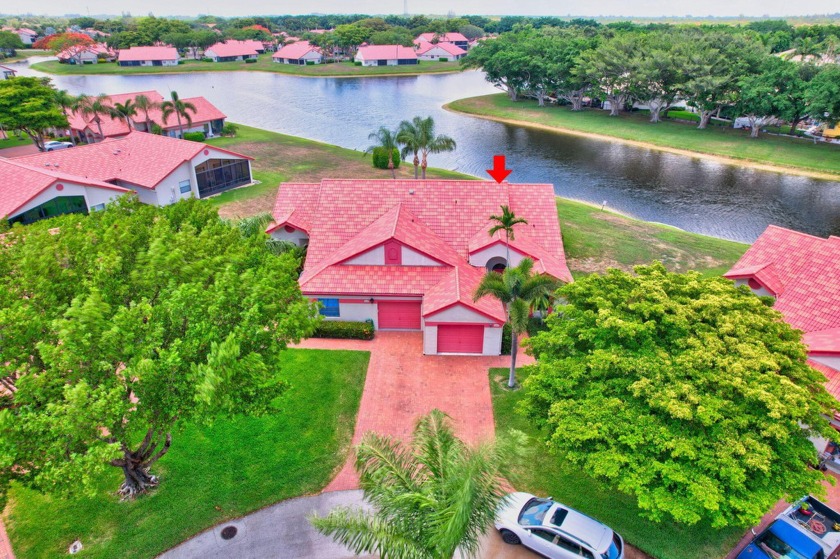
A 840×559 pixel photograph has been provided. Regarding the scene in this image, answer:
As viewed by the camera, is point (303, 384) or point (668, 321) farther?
point (303, 384)

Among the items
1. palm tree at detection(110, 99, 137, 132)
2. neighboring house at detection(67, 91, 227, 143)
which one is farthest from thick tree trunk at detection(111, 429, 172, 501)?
palm tree at detection(110, 99, 137, 132)

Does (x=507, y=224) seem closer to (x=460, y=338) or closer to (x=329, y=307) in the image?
(x=460, y=338)

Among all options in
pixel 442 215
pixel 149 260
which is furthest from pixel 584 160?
pixel 149 260

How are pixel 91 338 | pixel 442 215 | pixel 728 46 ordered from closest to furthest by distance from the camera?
pixel 91 338 → pixel 442 215 → pixel 728 46

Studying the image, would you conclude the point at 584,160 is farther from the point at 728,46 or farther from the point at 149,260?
the point at 149,260

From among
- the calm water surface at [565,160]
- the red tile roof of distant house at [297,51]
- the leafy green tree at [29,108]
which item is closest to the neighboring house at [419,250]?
the calm water surface at [565,160]

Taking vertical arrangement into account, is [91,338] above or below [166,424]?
above

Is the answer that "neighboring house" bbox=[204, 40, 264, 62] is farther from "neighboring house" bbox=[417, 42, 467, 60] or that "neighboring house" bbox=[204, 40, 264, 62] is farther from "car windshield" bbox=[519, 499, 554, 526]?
"car windshield" bbox=[519, 499, 554, 526]

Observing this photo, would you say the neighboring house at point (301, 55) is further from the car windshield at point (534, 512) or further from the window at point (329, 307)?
the car windshield at point (534, 512)
